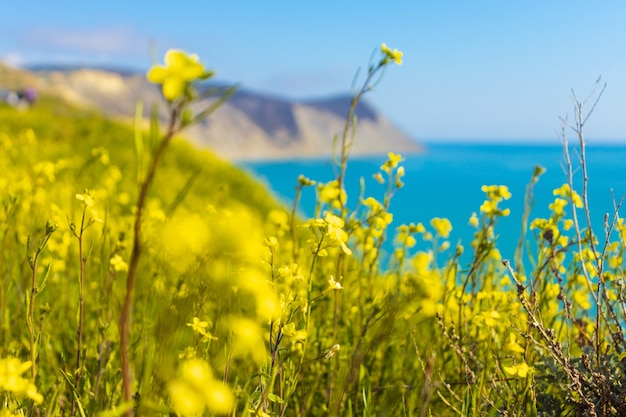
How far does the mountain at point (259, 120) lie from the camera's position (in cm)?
12825

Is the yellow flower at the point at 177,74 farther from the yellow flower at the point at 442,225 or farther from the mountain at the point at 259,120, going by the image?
the mountain at the point at 259,120

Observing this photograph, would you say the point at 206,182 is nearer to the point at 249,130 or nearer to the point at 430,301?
the point at 430,301

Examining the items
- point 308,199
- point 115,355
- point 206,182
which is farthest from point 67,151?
point 308,199

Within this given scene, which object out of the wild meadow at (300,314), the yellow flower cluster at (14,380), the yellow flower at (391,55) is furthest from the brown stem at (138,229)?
the yellow flower at (391,55)

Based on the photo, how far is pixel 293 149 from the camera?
14038 centimetres

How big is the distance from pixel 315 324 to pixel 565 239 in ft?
2.79

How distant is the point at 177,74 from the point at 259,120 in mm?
150727

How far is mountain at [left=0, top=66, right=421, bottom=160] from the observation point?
128250 millimetres

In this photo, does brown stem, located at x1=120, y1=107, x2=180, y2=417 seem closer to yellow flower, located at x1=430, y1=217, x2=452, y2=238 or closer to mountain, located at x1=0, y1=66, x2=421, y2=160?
yellow flower, located at x1=430, y1=217, x2=452, y2=238

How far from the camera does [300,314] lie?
123cm

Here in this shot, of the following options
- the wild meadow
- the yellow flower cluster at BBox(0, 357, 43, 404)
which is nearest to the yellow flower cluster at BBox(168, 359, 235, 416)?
the wild meadow

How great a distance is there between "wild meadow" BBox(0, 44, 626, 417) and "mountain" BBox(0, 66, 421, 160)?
119417 millimetres

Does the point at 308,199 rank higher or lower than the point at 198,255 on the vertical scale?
lower

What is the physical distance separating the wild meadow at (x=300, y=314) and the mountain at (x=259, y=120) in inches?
4701
